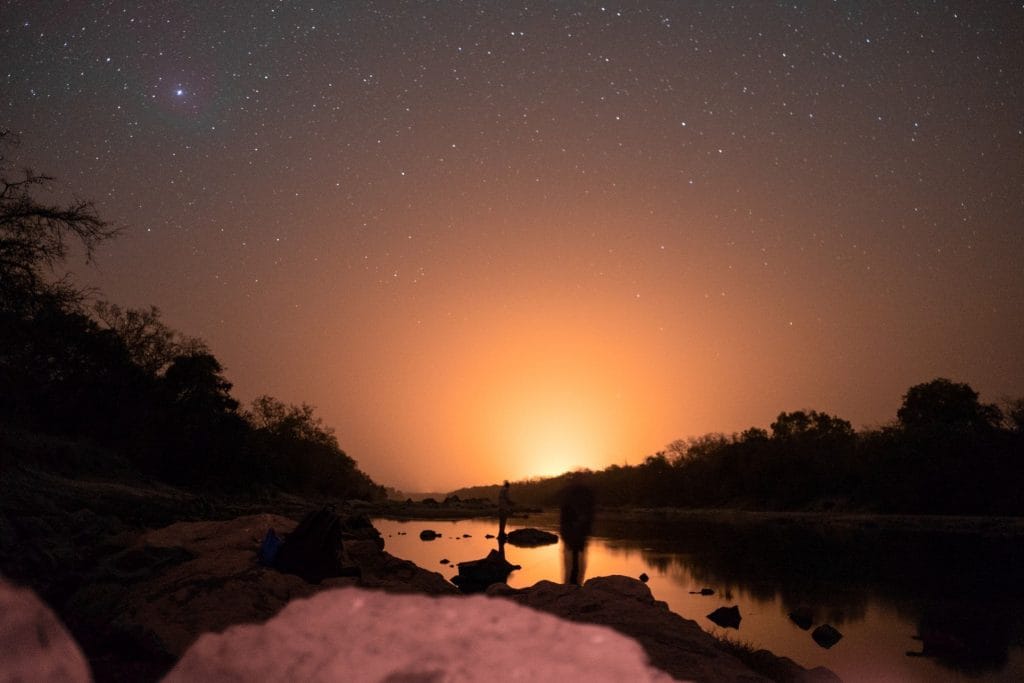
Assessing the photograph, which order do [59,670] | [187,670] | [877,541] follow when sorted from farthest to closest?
[877,541] → [187,670] → [59,670]

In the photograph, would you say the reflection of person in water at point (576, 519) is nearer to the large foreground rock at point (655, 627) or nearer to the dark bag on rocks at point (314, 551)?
the large foreground rock at point (655, 627)

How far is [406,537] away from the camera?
3072 cm

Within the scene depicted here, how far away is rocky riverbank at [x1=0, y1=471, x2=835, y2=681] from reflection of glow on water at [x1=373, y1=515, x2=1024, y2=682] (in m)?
3.58

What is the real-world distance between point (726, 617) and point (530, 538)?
1771 cm

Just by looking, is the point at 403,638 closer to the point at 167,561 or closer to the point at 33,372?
the point at 167,561

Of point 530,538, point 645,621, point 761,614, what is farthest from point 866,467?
point 645,621

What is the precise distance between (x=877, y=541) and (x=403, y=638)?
35.2m

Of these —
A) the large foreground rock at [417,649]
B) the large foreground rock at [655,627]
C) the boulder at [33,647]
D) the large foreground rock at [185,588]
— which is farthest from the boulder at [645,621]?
the boulder at [33,647]

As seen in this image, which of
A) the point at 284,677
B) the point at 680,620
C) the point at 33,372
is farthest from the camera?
the point at 33,372

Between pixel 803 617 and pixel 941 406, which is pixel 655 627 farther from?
pixel 941 406

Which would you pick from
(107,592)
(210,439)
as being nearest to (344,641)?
(107,592)

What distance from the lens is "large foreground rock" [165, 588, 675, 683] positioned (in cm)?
530

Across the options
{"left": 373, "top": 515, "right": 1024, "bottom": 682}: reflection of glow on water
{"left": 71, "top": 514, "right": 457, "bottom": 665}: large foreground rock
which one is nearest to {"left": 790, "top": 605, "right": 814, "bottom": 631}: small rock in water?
{"left": 373, "top": 515, "right": 1024, "bottom": 682}: reflection of glow on water

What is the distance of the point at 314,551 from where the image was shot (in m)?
10.3
